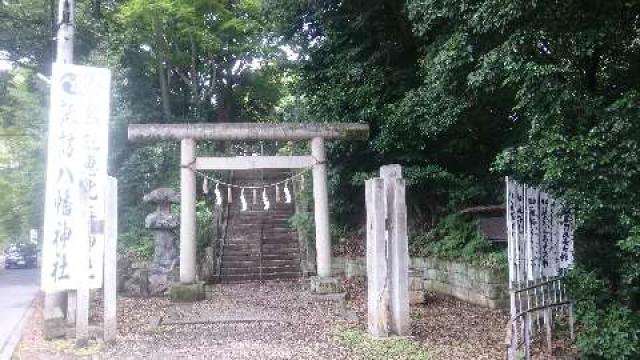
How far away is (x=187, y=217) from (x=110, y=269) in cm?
422

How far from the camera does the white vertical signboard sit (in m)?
7.39

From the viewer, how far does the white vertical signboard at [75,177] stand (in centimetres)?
739

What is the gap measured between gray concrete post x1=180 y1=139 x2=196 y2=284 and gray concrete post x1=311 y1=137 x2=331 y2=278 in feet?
8.97

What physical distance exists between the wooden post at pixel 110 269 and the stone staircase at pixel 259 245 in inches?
295

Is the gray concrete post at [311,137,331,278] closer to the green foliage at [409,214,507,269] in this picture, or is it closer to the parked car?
the green foliage at [409,214,507,269]

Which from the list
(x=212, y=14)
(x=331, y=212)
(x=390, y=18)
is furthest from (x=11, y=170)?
(x=390, y=18)

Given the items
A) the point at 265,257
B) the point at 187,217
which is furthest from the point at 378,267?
the point at 265,257

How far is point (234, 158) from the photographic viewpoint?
1230 cm

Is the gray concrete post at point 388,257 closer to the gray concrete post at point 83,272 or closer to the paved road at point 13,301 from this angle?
the gray concrete post at point 83,272

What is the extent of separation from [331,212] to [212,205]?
6.25 meters

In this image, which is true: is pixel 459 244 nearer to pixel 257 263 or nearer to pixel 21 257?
pixel 257 263

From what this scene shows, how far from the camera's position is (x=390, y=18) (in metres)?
12.9

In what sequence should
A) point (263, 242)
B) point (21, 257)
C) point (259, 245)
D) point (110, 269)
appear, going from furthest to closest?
point (21, 257), point (263, 242), point (259, 245), point (110, 269)

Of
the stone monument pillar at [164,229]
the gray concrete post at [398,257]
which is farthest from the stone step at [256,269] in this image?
the gray concrete post at [398,257]
